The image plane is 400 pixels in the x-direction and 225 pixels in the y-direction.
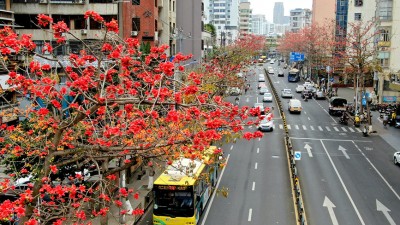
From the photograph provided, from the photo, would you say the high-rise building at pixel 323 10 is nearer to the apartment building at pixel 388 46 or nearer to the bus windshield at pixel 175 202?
the apartment building at pixel 388 46

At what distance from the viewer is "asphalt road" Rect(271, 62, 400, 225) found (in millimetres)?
25656

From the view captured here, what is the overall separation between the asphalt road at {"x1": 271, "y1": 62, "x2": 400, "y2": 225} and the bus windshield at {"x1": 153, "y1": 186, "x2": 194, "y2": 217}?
5974mm

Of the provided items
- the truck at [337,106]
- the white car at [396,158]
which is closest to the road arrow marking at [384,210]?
the white car at [396,158]

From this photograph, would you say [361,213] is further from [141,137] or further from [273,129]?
[273,129]

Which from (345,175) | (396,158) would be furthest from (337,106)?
(345,175)

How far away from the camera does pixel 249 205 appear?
1057 inches

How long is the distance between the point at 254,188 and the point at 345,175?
6.98 m

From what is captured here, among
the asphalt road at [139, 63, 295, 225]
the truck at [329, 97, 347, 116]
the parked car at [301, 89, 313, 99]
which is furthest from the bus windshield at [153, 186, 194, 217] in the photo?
the parked car at [301, 89, 313, 99]

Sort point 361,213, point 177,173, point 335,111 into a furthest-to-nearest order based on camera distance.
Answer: point 335,111
point 361,213
point 177,173

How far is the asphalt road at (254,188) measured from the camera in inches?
987

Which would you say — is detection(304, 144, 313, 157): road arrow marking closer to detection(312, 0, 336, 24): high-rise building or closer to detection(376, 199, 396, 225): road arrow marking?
detection(376, 199, 396, 225): road arrow marking

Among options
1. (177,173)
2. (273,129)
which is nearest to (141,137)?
(177,173)

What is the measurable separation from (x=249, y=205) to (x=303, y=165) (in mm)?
10022

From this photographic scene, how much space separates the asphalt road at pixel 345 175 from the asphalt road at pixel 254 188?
50.5 inches
